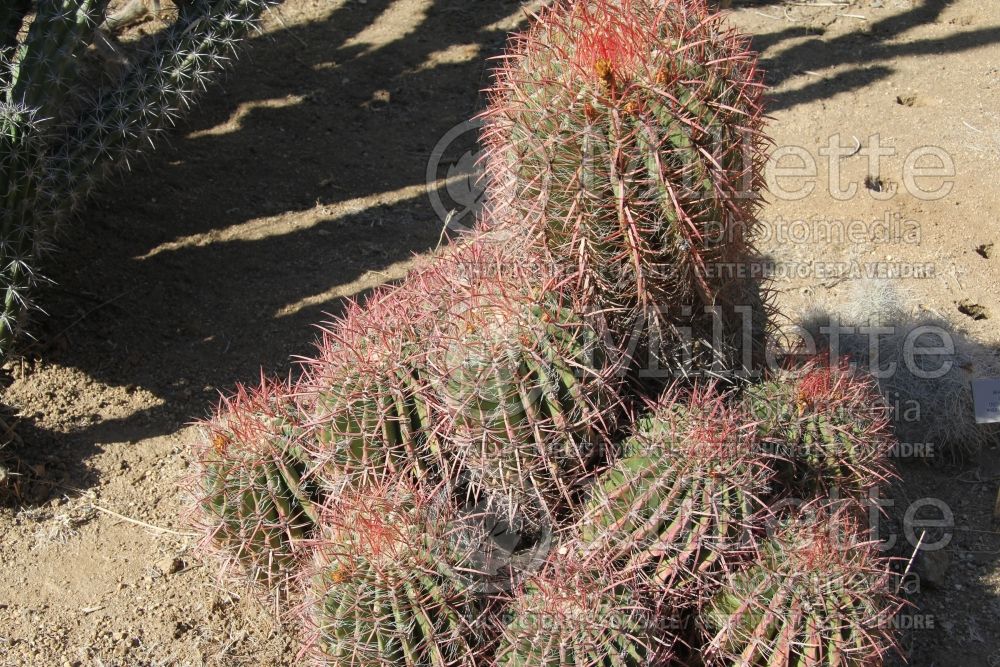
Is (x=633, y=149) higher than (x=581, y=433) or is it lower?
higher

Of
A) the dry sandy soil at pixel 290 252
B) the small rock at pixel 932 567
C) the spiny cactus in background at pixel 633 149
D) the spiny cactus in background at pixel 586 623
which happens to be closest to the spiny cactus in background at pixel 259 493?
the dry sandy soil at pixel 290 252

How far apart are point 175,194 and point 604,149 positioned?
3.25 m

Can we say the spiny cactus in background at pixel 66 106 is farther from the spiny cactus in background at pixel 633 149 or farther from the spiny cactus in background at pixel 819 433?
the spiny cactus in background at pixel 819 433

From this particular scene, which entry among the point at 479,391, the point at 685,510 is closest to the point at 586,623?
the point at 685,510

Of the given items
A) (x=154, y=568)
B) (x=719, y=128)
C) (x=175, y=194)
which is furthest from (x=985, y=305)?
(x=175, y=194)

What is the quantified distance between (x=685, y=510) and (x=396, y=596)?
0.69 m

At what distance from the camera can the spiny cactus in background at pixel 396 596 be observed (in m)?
2.05

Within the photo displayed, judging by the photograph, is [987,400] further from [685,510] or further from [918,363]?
[685,510]

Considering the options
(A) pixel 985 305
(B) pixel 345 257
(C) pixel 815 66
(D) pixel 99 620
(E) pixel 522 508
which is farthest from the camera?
(C) pixel 815 66

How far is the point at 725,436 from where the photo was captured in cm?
212

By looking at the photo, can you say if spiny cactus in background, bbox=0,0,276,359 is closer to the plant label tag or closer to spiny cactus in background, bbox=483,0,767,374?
Answer: spiny cactus in background, bbox=483,0,767,374

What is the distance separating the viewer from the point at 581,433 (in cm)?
223

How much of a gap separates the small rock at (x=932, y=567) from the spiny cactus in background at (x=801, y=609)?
1.08 metres

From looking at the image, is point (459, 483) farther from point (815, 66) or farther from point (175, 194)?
point (815, 66)
